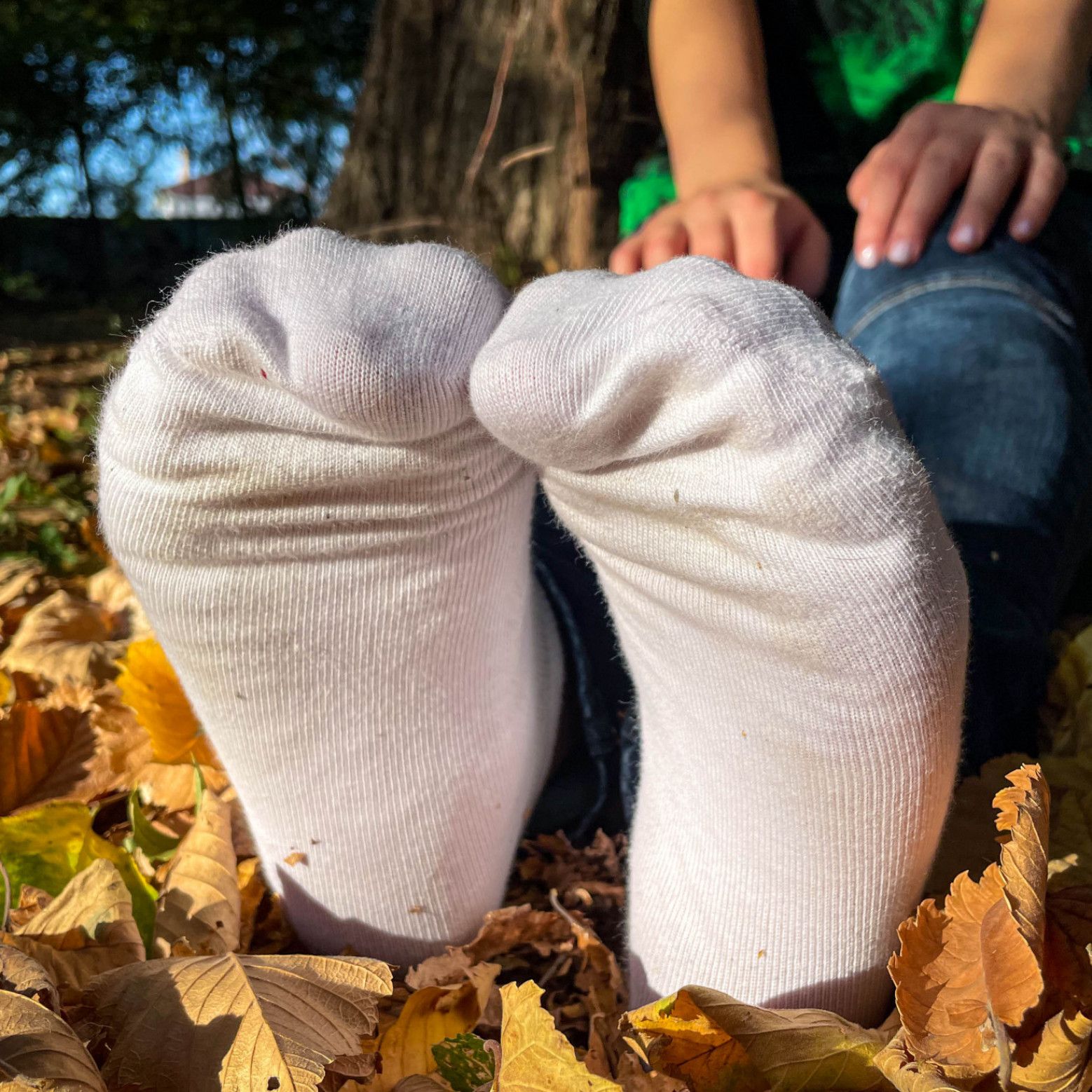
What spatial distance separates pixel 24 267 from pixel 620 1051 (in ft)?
18.5

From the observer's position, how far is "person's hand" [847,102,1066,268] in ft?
2.55

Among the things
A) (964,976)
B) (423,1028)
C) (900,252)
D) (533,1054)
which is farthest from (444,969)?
(900,252)

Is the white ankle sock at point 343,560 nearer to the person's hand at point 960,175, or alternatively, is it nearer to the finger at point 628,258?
the finger at point 628,258

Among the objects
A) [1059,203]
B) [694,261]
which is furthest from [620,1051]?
[1059,203]

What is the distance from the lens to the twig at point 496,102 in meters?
1.55

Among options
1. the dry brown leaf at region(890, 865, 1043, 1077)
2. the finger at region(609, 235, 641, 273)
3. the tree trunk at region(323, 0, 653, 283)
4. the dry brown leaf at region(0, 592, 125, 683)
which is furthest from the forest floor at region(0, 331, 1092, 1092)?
the tree trunk at region(323, 0, 653, 283)

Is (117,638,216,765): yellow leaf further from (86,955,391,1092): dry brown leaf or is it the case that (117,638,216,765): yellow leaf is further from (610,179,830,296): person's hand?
(610,179,830,296): person's hand

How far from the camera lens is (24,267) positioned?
5152 millimetres

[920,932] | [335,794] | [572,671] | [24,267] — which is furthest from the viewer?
[24,267]

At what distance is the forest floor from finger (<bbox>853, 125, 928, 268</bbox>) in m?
0.37

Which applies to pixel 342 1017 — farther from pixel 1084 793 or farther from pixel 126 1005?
pixel 1084 793

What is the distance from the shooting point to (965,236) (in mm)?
785

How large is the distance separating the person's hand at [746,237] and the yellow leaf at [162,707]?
0.48 metres

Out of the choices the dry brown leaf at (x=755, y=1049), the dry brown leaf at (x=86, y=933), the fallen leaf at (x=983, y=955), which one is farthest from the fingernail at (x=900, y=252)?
the dry brown leaf at (x=86, y=933)
